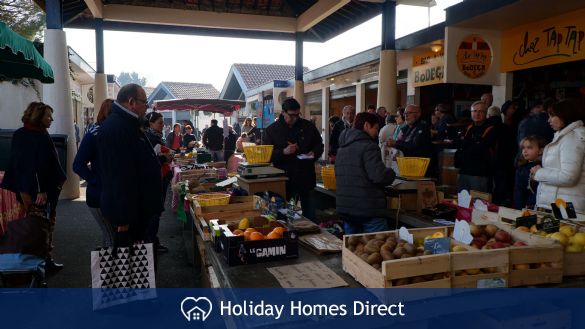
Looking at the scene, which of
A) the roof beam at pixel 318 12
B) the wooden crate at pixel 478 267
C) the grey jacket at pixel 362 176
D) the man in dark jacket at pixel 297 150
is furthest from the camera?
the roof beam at pixel 318 12

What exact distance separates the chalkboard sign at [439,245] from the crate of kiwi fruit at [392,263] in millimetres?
32

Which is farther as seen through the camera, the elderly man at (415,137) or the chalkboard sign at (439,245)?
the elderly man at (415,137)

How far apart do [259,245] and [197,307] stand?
0.83 metres

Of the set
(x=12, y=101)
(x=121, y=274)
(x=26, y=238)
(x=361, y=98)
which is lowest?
(x=121, y=274)

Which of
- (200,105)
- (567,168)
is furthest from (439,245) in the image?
(200,105)

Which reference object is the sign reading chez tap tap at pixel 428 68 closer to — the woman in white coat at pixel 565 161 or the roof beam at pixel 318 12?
the roof beam at pixel 318 12

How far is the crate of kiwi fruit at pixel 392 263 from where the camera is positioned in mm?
1855

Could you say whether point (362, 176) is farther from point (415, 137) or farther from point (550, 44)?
point (550, 44)

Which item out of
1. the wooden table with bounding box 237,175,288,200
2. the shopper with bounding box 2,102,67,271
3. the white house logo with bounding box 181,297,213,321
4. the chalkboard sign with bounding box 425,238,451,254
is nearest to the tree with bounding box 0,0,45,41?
the shopper with bounding box 2,102,67,271

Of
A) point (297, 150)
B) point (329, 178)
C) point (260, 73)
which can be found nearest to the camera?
point (297, 150)

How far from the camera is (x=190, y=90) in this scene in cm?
3497


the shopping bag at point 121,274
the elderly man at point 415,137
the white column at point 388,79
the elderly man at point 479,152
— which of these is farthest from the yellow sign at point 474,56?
the shopping bag at point 121,274

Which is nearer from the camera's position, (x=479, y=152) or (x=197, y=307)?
(x=197, y=307)

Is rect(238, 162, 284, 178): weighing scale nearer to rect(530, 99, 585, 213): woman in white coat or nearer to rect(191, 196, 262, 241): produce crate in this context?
rect(191, 196, 262, 241): produce crate
